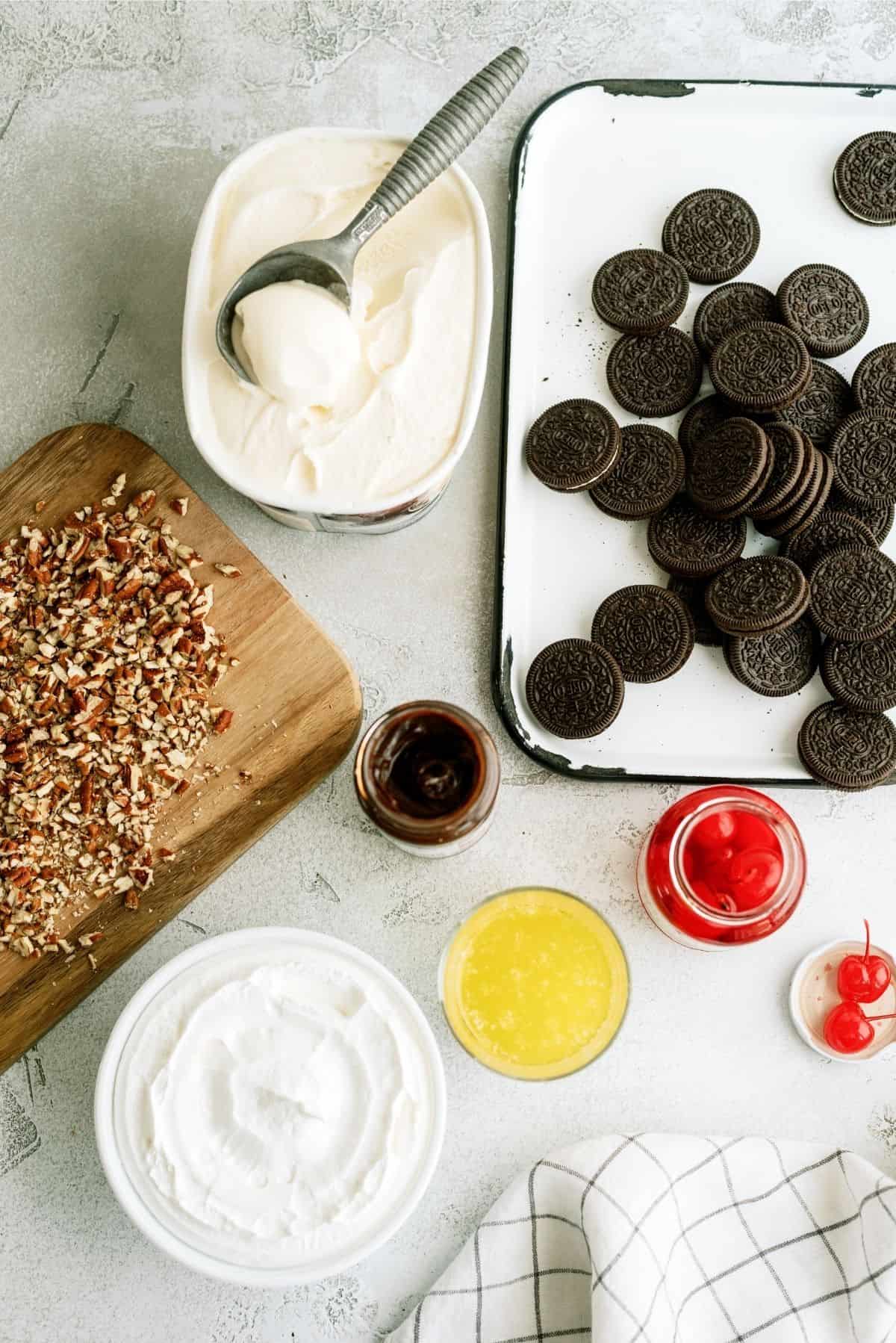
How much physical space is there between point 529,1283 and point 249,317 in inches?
42.0

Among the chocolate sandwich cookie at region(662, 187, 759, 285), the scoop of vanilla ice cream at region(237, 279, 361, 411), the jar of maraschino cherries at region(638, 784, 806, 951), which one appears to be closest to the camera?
the scoop of vanilla ice cream at region(237, 279, 361, 411)

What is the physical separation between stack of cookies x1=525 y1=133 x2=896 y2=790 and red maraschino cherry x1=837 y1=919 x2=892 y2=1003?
7.9 inches

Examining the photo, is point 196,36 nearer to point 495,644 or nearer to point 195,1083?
point 495,644

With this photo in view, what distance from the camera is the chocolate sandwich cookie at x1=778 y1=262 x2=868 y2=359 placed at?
1.18m

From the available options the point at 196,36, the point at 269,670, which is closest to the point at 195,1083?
the point at 269,670

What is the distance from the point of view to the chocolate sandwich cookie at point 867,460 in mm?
1163

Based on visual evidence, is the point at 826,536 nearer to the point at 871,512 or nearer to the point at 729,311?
the point at 871,512

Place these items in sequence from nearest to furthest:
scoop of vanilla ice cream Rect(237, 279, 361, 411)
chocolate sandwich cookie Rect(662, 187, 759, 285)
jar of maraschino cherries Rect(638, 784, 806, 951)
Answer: scoop of vanilla ice cream Rect(237, 279, 361, 411)
jar of maraschino cherries Rect(638, 784, 806, 951)
chocolate sandwich cookie Rect(662, 187, 759, 285)

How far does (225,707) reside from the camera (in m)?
1.15

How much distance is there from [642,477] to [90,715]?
654 millimetres

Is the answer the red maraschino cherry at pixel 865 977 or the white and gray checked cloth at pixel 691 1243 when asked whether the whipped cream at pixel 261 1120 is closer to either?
the white and gray checked cloth at pixel 691 1243

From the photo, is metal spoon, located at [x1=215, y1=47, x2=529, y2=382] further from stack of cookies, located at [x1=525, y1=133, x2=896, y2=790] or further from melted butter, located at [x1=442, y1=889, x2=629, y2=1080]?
melted butter, located at [x1=442, y1=889, x2=629, y2=1080]

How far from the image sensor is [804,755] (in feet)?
3.85

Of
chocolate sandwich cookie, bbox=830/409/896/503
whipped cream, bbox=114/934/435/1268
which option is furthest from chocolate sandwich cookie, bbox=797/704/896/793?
whipped cream, bbox=114/934/435/1268
